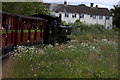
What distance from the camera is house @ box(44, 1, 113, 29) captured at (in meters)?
54.8

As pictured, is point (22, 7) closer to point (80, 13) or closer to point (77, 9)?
point (80, 13)

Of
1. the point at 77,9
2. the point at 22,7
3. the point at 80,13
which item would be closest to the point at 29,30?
the point at 22,7

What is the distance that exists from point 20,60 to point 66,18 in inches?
1878

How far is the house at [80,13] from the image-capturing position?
54763mm

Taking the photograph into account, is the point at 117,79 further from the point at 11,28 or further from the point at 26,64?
the point at 11,28

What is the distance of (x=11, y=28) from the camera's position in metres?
13.6

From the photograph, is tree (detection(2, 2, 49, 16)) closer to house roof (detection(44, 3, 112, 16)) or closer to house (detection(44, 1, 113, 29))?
house (detection(44, 1, 113, 29))

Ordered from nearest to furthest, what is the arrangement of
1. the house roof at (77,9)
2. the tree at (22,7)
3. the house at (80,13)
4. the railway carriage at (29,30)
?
the railway carriage at (29,30) < the tree at (22,7) < the house at (80,13) < the house roof at (77,9)

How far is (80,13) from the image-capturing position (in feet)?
192

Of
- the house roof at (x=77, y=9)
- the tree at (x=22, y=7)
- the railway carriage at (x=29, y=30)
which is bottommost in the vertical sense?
the railway carriage at (x=29, y=30)

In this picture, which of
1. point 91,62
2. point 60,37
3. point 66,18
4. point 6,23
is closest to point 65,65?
point 91,62

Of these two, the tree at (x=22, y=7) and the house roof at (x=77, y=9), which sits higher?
the house roof at (x=77, y=9)

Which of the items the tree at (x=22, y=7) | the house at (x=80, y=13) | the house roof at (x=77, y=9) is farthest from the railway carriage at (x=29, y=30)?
the house roof at (x=77, y=9)

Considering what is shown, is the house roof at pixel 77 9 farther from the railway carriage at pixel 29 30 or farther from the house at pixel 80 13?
the railway carriage at pixel 29 30
